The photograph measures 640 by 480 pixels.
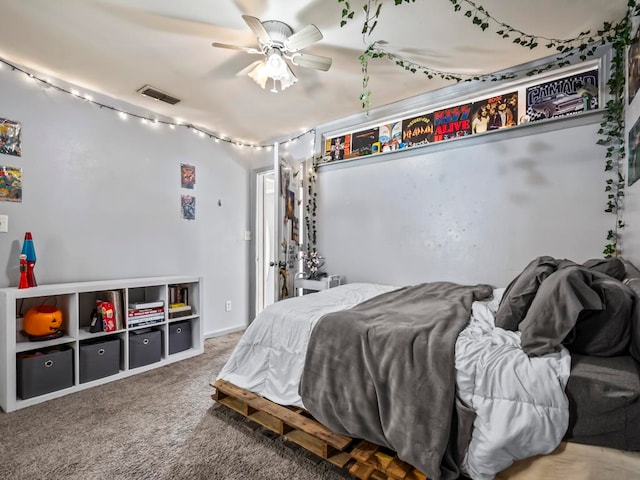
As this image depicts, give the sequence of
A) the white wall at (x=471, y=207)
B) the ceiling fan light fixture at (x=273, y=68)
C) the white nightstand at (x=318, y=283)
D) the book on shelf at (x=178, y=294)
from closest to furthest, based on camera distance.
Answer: the ceiling fan light fixture at (x=273, y=68) → the white wall at (x=471, y=207) → the book on shelf at (x=178, y=294) → the white nightstand at (x=318, y=283)

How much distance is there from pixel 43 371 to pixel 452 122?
12.7 ft

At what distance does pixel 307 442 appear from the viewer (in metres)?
1.62

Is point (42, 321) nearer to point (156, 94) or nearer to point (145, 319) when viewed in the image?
point (145, 319)

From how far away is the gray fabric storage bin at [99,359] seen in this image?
244 centimetres

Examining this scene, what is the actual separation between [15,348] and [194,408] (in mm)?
1279

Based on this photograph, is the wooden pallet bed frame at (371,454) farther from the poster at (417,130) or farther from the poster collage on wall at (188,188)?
the poster at (417,130)

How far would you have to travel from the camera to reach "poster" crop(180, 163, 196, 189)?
3.56 metres

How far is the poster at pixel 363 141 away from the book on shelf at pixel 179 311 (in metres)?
2.44

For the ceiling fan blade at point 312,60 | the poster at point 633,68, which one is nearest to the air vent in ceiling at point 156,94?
the ceiling fan blade at point 312,60

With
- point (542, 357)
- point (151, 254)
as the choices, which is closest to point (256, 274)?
point (151, 254)

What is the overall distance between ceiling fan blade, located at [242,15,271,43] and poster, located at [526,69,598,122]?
2.18 metres

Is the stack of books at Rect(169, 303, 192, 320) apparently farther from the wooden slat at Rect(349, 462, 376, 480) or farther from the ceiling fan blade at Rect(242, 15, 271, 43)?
the ceiling fan blade at Rect(242, 15, 271, 43)

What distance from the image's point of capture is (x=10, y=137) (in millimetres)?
2416

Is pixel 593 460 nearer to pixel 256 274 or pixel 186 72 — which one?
pixel 186 72
